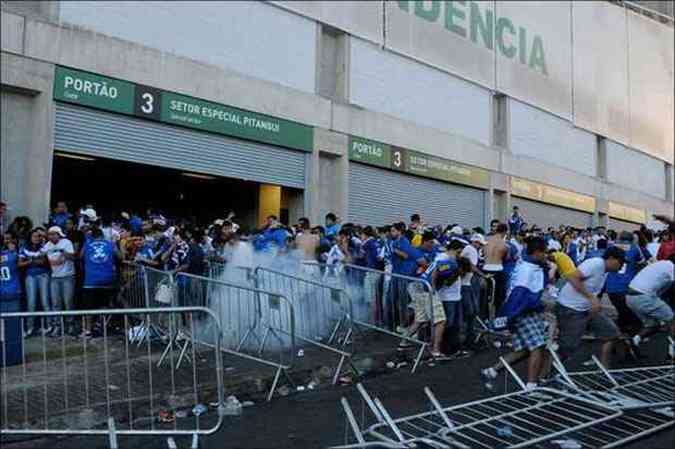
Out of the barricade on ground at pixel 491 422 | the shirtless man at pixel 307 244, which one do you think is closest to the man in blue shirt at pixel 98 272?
the shirtless man at pixel 307 244

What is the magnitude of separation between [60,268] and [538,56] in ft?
76.9

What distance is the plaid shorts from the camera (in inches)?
291

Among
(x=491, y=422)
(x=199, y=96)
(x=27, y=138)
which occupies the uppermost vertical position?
(x=199, y=96)

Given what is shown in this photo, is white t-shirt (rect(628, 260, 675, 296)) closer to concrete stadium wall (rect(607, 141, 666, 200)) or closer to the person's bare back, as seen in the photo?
the person's bare back

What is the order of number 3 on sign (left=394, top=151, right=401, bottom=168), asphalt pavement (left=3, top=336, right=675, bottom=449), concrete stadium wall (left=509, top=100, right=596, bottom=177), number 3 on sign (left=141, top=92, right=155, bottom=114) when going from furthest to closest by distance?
concrete stadium wall (left=509, top=100, right=596, bottom=177) < number 3 on sign (left=394, top=151, right=401, bottom=168) < number 3 on sign (left=141, top=92, right=155, bottom=114) < asphalt pavement (left=3, top=336, right=675, bottom=449)

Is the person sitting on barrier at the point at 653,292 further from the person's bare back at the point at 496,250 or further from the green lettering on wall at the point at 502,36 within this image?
the green lettering on wall at the point at 502,36

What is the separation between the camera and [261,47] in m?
18.0

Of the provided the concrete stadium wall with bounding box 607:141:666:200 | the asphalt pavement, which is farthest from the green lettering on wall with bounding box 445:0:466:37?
the asphalt pavement

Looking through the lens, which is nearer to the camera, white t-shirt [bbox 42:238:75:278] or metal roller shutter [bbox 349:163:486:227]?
white t-shirt [bbox 42:238:75:278]

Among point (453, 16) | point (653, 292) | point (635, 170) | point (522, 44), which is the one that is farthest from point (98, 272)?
point (635, 170)

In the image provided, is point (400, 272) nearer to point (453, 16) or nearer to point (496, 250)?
point (496, 250)

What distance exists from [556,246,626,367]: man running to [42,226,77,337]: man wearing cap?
687 centimetres

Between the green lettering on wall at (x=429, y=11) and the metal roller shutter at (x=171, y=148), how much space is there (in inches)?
270

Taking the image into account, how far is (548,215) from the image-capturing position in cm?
3012
